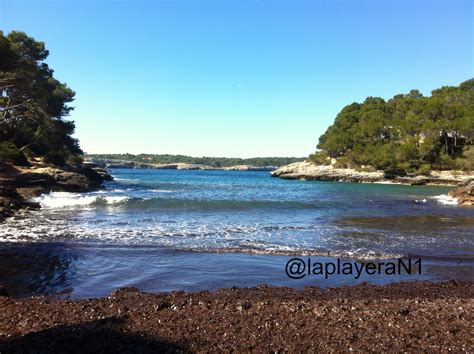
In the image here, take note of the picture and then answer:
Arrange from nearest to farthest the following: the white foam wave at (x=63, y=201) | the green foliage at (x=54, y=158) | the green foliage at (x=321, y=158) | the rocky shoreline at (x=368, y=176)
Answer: the white foam wave at (x=63, y=201), the green foliage at (x=54, y=158), the rocky shoreline at (x=368, y=176), the green foliage at (x=321, y=158)

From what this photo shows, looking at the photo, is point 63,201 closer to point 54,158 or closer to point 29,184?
point 29,184

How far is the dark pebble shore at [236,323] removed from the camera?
490 centimetres

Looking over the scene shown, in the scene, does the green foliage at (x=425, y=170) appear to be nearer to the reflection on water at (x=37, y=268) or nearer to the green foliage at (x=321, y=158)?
the green foliage at (x=321, y=158)

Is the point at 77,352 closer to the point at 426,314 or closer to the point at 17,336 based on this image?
the point at 17,336

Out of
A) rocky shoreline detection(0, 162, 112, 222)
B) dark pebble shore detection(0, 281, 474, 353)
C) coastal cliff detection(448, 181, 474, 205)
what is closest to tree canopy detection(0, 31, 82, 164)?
rocky shoreline detection(0, 162, 112, 222)

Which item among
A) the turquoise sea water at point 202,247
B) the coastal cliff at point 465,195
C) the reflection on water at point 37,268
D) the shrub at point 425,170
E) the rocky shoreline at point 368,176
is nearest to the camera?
the reflection on water at point 37,268

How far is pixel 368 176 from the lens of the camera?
75000mm

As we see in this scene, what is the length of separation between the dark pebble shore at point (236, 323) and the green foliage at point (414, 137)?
6857 centimetres

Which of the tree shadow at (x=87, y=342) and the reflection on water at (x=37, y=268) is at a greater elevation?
the tree shadow at (x=87, y=342)

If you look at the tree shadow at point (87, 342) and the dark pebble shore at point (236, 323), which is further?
the dark pebble shore at point (236, 323)

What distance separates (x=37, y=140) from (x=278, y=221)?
3969cm

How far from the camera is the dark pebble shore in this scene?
4902mm

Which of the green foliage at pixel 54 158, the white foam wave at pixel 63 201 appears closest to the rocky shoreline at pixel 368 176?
the white foam wave at pixel 63 201

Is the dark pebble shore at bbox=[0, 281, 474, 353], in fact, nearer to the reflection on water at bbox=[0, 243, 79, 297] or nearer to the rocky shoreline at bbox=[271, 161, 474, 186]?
the reflection on water at bbox=[0, 243, 79, 297]
